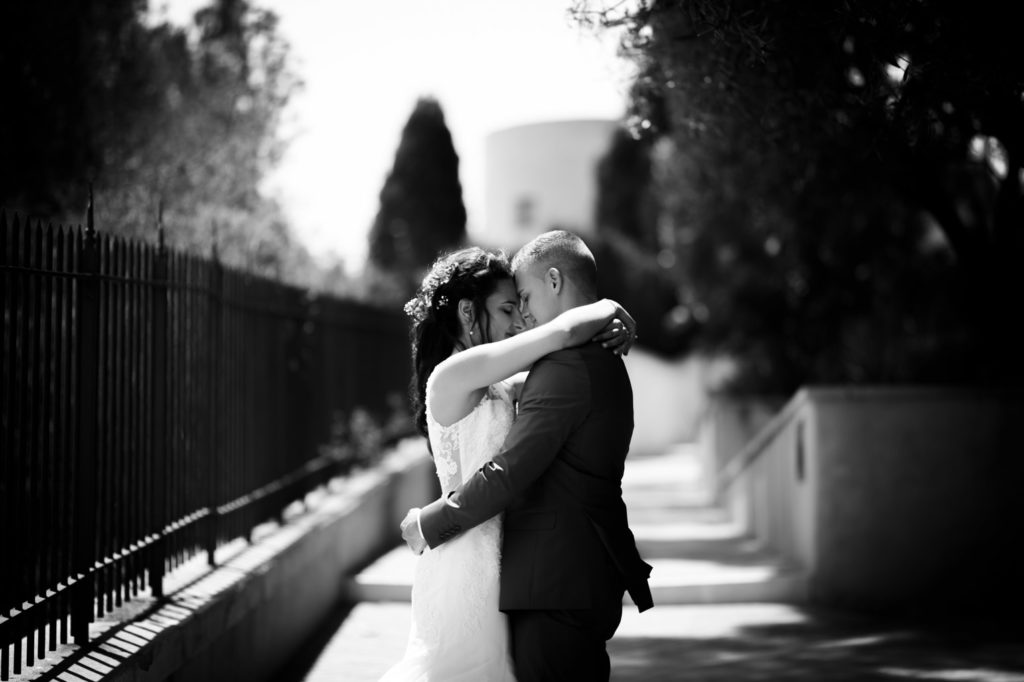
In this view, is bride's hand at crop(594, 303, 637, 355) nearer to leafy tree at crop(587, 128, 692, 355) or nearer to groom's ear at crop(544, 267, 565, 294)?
groom's ear at crop(544, 267, 565, 294)

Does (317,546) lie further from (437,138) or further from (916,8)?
(437,138)

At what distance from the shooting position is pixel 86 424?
535 cm

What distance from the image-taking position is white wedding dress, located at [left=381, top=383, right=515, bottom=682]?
3.98 meters

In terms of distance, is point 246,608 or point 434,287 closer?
point 434,287

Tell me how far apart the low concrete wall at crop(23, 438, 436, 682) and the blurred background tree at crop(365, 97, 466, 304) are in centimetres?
3607

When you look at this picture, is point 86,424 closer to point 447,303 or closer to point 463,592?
point 447,303

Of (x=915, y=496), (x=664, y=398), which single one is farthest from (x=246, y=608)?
(x=664, y=398)

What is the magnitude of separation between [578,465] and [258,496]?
503 cm

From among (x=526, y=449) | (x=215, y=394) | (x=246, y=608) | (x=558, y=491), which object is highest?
(x=215, y=394)

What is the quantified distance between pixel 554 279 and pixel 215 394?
3955 mm

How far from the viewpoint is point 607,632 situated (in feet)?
13.3

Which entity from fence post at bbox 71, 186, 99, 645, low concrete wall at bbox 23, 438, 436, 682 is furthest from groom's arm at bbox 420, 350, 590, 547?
fence post at bbox 71, 186, 99, 645

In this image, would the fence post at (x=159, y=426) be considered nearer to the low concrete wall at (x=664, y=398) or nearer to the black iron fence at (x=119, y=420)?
the black iron fence at (x=119, y=420)

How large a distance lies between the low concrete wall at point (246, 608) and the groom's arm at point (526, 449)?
62.9 inches
